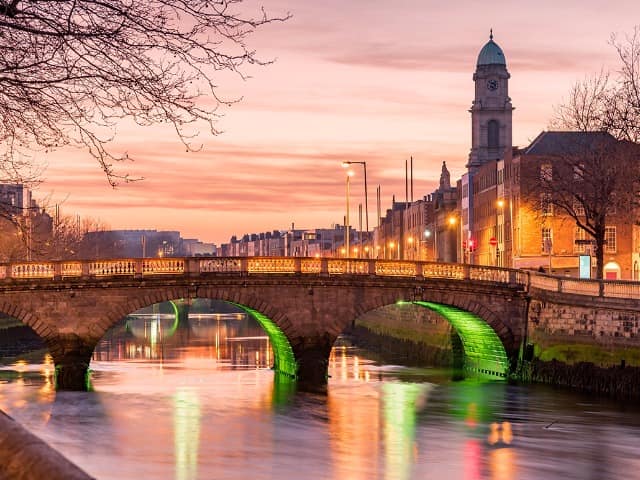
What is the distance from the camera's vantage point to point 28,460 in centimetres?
970

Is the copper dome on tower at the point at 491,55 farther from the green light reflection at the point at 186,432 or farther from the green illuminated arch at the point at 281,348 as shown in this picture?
the green light reflection at the point at 186,432

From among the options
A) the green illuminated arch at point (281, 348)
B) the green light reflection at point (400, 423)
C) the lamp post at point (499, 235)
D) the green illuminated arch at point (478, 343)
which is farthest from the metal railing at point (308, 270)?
the lamp post at point (499, 235)

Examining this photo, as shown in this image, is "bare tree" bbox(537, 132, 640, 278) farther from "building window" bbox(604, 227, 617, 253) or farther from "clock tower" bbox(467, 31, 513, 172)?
"clock tower" bbox(467, 31, 513, 172)

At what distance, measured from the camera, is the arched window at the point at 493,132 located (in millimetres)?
138875

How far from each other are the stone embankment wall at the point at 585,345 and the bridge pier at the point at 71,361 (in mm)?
18817

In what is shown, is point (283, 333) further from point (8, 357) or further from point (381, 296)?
point (8, 357)

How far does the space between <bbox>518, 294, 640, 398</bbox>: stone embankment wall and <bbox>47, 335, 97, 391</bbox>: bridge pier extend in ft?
61.7

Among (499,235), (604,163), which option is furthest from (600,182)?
(499,235)

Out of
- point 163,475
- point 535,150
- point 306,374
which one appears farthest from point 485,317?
point 535,150

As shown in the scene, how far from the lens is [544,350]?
5481cm

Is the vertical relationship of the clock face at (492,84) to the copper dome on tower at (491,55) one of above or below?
below

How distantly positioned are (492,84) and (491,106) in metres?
2.38

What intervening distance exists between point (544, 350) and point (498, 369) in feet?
12.2

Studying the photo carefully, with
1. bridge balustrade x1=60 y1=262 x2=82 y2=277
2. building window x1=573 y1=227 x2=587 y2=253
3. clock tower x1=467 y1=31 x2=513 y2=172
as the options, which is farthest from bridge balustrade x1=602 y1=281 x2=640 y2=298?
clock tower x1=467 y1=31 x2=513 y2=172
